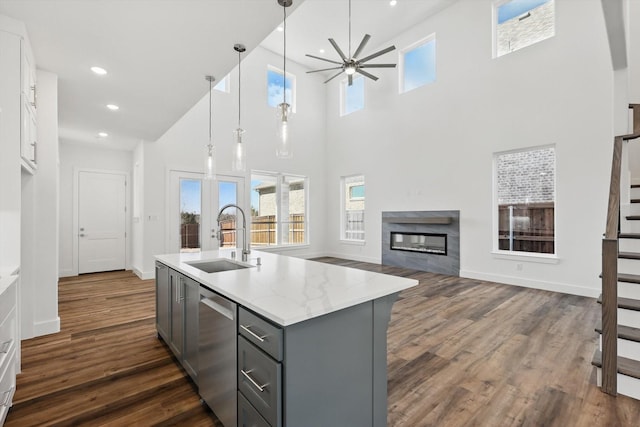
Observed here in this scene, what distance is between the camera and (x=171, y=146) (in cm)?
604

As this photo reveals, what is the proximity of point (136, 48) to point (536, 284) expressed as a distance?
6156mm

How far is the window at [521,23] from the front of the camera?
4.79 meters

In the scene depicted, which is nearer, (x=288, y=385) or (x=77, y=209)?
(x=288, y=385)

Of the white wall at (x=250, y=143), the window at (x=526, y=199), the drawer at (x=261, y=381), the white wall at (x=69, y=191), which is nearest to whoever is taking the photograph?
the drawer at (x=261, y=381)

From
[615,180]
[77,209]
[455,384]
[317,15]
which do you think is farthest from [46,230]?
[317,15]

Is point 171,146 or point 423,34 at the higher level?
point 423,34

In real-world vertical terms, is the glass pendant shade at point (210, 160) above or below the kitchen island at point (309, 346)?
above

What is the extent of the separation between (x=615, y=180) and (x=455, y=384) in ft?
6.49

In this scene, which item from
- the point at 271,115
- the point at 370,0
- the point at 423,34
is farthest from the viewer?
the point at 271,115

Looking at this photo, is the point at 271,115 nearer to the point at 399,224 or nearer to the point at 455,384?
the point at 399,224

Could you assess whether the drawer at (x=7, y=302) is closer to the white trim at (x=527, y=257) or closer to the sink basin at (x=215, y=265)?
the sink basin at (x=215, y=265)

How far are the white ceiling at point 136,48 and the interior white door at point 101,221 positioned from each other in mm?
1516

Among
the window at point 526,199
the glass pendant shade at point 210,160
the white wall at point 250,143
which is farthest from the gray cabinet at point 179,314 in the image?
the window at point 526,199

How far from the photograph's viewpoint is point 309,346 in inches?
49.5
